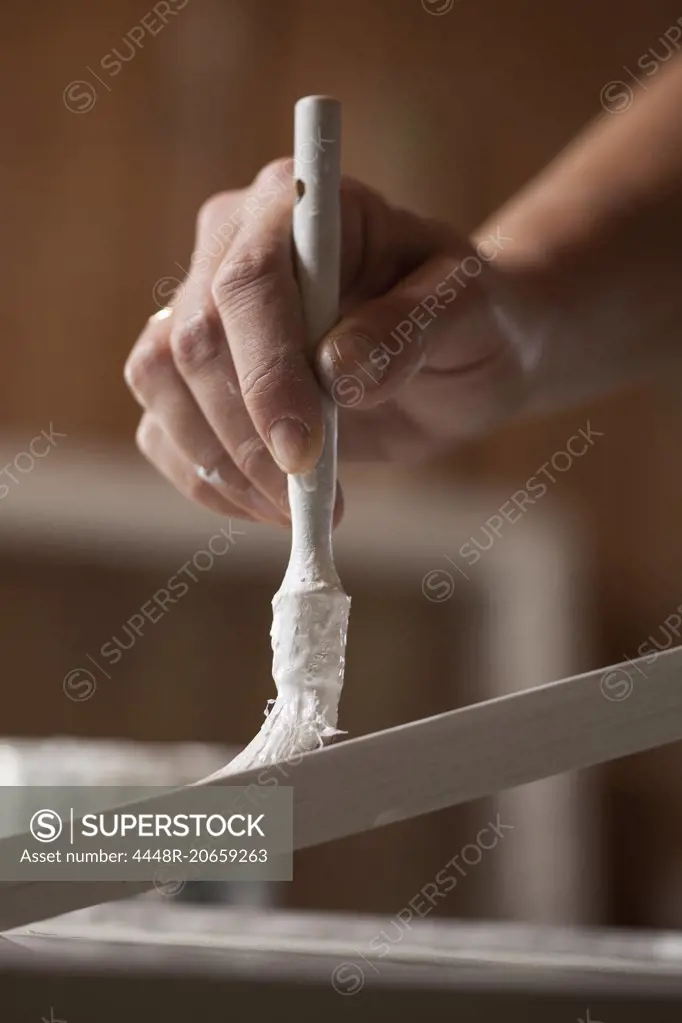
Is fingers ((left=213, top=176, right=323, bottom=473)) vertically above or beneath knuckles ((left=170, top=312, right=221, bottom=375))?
beneath

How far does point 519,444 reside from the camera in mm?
1645

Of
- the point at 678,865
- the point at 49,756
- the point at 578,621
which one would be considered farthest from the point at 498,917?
the point at 49,756

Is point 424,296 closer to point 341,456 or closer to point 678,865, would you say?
point 341,456

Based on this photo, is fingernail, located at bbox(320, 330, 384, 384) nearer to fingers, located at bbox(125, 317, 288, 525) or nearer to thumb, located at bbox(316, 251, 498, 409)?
thumb, located at bbox(316, 251, 498, 409)

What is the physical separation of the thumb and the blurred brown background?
106 cm

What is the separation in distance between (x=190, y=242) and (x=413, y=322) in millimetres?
1235

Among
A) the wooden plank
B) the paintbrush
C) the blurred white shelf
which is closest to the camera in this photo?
the wooden plank

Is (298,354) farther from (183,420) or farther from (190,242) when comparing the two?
(190,242)

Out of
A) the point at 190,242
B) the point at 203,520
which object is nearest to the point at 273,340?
the point at 203,520

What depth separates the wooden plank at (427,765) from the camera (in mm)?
306

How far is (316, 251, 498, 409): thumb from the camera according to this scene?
427 mm

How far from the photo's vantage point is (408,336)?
1.53ft

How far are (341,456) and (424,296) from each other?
14 centimetres

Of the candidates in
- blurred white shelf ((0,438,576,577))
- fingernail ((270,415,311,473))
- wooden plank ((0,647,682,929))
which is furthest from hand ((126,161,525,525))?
blurred white shelf ((0,438,576,577))
